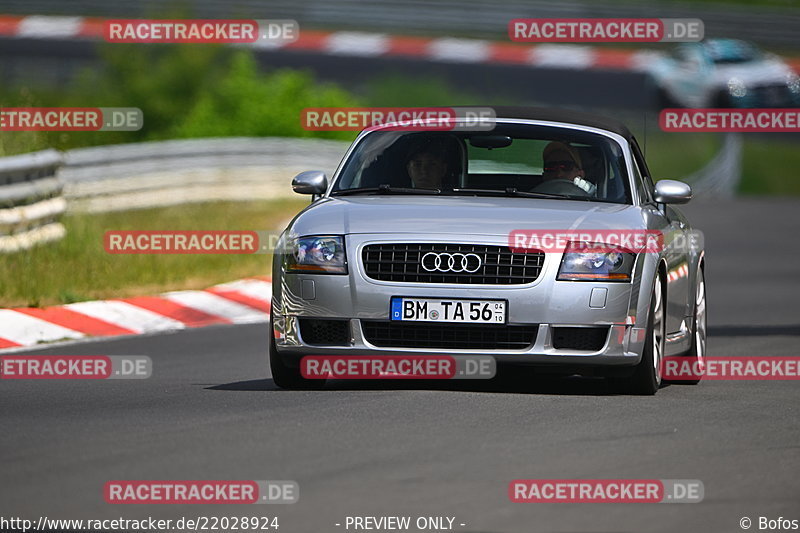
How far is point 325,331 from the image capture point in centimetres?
888

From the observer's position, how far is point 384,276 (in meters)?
8.74

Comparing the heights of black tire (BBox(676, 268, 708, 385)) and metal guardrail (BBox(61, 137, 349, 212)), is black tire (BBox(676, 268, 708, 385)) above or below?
below

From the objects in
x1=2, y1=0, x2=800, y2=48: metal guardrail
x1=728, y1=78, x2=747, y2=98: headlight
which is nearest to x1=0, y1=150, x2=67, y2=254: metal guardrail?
x1=728, y1=78, x2=747, y2=98: headlight

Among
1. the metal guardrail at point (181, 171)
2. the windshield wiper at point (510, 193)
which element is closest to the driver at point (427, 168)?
the windshield wiper at point (510, 193)

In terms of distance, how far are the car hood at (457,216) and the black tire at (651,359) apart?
0.42 meters

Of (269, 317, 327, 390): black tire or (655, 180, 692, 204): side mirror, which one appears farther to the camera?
(655, 180, 692, 204): side mirror

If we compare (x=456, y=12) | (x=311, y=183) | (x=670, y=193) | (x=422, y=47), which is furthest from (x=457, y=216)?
(x=456, y=12)

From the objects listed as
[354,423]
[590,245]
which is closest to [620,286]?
[590,245]

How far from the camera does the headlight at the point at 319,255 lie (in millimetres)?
8805

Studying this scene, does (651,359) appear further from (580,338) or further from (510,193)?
(510,193)

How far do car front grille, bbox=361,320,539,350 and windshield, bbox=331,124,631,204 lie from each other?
1.19 m

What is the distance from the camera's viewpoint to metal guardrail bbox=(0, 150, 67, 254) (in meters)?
15.4

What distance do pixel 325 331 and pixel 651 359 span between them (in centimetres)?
169

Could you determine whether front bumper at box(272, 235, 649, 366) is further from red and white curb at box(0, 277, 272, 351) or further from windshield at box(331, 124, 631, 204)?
red and white curb at box(0, 277, 272, 351)
